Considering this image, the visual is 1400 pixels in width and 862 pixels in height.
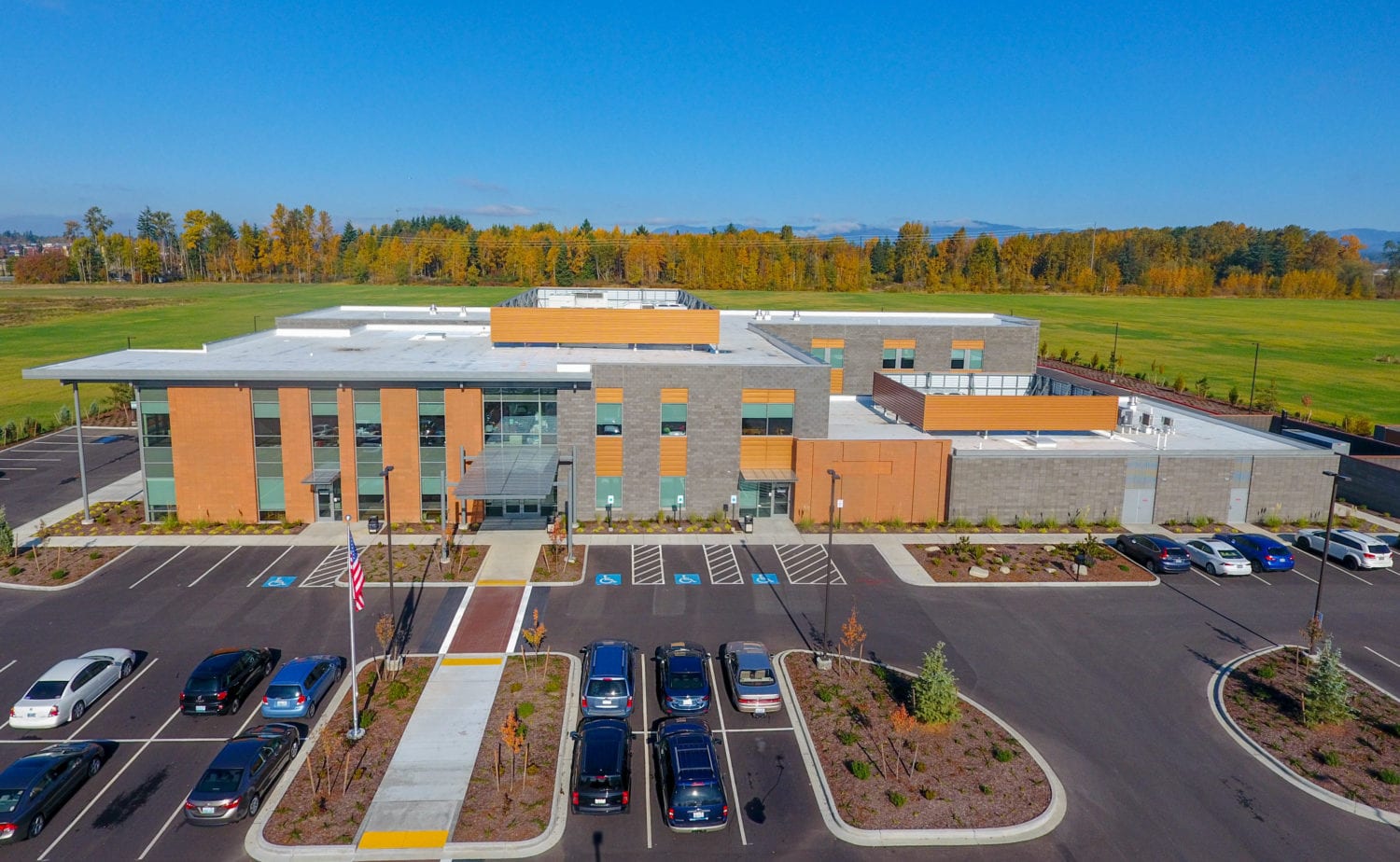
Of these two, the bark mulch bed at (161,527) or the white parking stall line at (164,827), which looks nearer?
the white parking stall line at (164,827)

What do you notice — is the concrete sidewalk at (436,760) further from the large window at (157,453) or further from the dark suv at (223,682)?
the large window at (157,453)

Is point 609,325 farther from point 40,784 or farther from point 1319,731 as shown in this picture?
point 1319,731

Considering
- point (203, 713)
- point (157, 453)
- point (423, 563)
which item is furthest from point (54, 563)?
point (203, 713)

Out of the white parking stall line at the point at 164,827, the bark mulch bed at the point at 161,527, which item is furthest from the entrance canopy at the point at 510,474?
the white parking stall line at the point at 164,827

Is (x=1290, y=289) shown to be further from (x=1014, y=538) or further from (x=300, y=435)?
(x=300, y=435)

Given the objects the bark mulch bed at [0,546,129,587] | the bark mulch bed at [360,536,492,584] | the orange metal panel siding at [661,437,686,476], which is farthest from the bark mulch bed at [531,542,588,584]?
the bark mulch bed at [0,546,129,587]

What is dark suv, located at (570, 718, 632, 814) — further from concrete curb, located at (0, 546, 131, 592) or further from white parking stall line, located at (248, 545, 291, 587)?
concrete curb, located at (0, 546, 131, 592)
